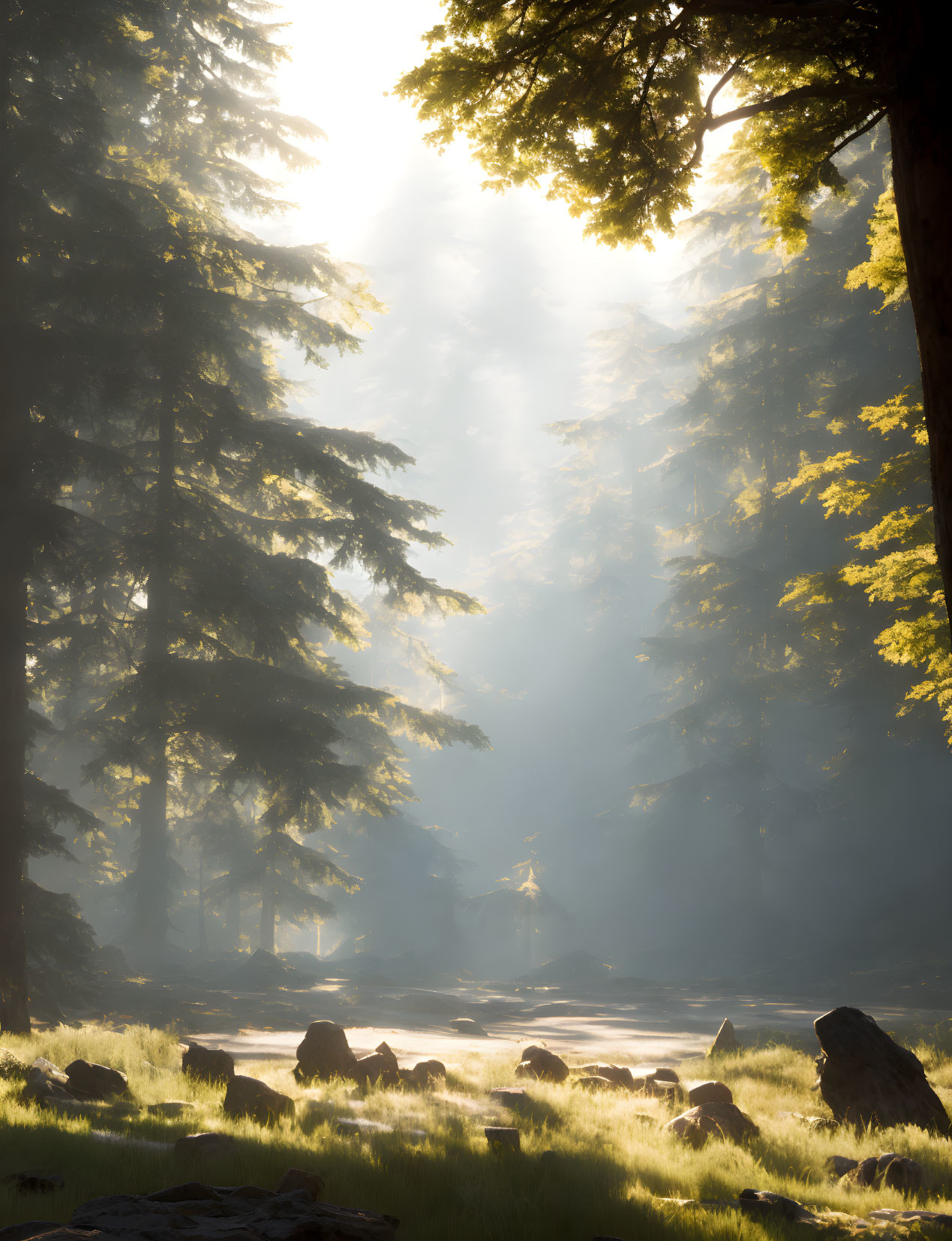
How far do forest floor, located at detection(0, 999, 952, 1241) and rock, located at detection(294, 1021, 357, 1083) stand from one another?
252 mm

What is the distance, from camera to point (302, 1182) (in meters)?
4.23

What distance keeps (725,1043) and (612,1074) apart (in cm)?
309

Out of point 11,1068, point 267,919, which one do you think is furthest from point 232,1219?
point 267,919

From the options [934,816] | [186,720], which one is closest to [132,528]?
[186,720]

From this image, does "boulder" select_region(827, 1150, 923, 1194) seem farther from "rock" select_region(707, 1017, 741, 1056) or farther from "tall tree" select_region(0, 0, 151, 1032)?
"tall tree" select_region(0, 0, 151, 1032)

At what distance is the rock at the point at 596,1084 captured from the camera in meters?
8.60

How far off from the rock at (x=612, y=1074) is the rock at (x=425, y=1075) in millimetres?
1628

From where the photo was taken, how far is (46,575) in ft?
42.0

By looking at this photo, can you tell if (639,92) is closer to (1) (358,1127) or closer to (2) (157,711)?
(1) (358,1127)

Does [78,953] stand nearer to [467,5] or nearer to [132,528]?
[132,528]

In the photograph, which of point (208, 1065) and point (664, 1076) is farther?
point (664, 1076)

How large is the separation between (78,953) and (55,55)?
43.3ft

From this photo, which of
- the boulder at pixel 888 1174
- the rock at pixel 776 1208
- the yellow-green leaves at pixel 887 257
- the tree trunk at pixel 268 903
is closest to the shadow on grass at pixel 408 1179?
the rock at pixel 776 1208

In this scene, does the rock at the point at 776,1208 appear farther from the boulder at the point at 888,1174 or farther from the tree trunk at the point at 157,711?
the tree trunk at the point at 157,711
